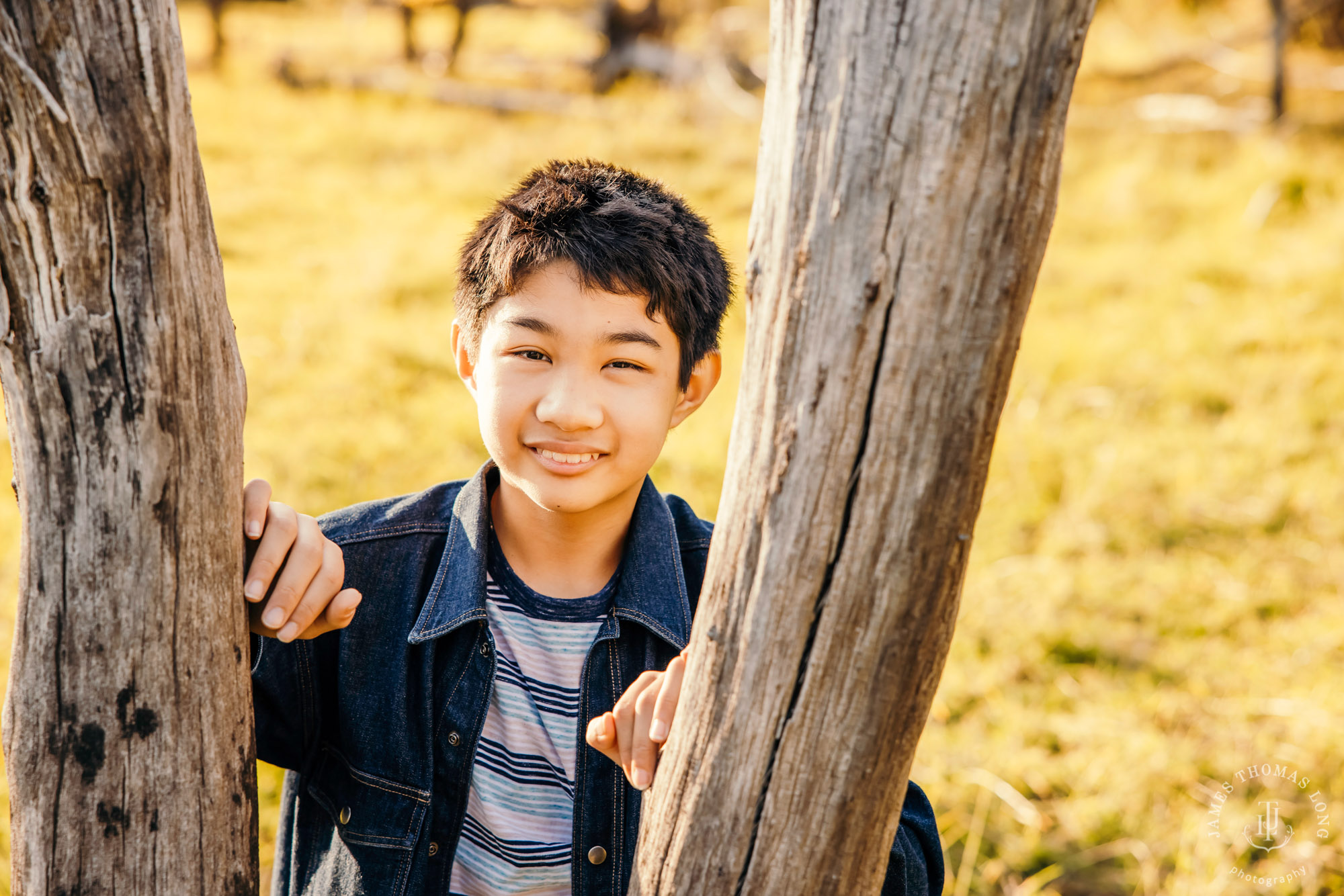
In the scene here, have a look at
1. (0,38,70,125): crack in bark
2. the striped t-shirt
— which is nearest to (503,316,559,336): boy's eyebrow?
the striped t-shirt

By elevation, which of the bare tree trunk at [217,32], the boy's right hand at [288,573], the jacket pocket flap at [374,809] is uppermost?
the bare tree trunk at [217,32]

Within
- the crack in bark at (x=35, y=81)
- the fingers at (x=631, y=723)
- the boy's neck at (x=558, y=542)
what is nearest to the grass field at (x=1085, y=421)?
the boy's neck at (x=558, y=542)

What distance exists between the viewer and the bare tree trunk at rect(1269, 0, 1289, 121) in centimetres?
838

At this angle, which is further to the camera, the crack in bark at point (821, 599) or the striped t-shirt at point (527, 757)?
the striped t-shirt at point (527, 757)

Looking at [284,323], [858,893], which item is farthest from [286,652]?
[284,323]

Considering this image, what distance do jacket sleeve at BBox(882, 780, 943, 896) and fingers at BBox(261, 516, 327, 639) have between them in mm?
901

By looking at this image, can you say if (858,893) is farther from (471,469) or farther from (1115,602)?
(471,469)

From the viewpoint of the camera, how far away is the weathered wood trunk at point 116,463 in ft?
3.51

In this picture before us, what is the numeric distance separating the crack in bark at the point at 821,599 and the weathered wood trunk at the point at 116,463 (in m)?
0.66

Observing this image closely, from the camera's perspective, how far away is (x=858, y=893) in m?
1.20

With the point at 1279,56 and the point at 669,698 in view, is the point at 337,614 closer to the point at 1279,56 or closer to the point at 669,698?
the point at 669,698

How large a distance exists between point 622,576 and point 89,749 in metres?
0.83

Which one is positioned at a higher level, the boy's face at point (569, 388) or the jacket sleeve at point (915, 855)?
the boy's face at point (569, 388)

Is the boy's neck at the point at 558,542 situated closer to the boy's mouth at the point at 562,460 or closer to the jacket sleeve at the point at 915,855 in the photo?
the boy's mouth at the point at 562,460
